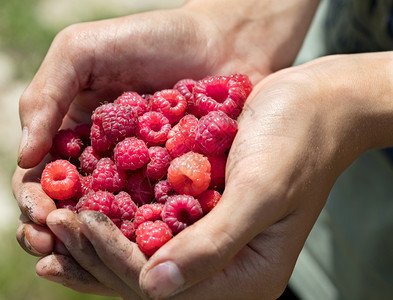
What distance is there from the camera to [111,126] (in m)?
1.91

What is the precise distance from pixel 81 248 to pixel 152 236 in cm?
25

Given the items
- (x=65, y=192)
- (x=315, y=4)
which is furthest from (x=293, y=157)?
(x=315, y=4)

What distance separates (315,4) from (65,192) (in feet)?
5.64

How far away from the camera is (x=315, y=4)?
2.57 m

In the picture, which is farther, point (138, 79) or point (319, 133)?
point (138, 79)

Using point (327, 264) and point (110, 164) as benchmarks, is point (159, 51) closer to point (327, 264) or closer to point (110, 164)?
point (110, 164)

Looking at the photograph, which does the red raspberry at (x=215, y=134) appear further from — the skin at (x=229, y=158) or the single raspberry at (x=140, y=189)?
the single raspberry at (x=140, y=189)

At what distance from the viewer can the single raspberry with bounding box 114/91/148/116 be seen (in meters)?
2.07

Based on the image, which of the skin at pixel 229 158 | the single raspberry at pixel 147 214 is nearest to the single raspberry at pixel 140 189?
the single raspberry at pixel 147 214

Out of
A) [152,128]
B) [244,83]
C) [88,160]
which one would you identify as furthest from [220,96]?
[88,160]

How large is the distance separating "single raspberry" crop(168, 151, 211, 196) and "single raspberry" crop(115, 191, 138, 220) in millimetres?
192

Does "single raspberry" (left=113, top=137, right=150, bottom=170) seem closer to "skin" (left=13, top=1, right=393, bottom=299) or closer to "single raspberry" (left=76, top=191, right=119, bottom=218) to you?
"single raspberry" (left=76, top=191, right=119, bottom=218)

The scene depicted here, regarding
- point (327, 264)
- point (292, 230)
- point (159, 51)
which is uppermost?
point (159, 51)

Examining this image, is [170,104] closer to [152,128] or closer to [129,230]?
[152,128]
